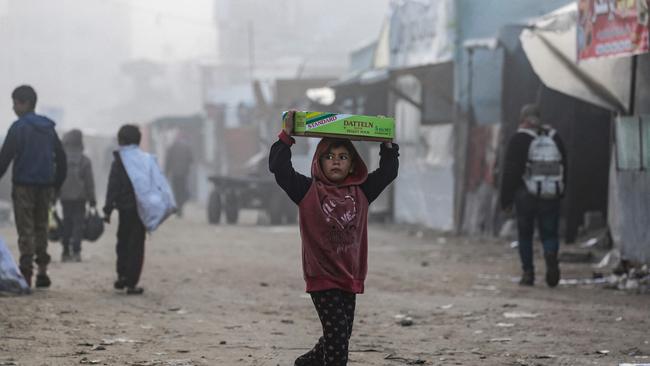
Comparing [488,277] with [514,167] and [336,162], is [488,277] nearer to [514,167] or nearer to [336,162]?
[514,167]

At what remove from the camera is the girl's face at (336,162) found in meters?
5.81

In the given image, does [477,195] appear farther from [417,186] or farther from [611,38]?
[611,38]

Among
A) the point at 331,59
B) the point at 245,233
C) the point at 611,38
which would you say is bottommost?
the point at 245,233

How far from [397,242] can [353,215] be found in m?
13.6

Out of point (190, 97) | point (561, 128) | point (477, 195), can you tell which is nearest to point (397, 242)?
point (477, 195)

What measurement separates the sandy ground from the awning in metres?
1.91

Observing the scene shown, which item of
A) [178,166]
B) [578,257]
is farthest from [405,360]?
[178,166]

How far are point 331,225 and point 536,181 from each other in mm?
6268

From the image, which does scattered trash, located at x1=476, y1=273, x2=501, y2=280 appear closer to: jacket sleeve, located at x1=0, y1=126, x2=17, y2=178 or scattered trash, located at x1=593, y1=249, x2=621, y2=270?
scattered trash, located at x1=593, y1=249, x2=621, y2=270

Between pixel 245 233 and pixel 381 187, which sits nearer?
pixel 381 187

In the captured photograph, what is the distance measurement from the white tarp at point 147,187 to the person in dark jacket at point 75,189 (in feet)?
9.25

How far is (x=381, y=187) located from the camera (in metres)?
6.03

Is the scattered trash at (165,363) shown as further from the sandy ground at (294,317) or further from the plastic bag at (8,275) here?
the plastic bag at (8,275)

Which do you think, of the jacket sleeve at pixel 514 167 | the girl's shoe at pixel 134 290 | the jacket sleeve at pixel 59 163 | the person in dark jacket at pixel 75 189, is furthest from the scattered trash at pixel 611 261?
the jacket sleeve at pixel 59 163
